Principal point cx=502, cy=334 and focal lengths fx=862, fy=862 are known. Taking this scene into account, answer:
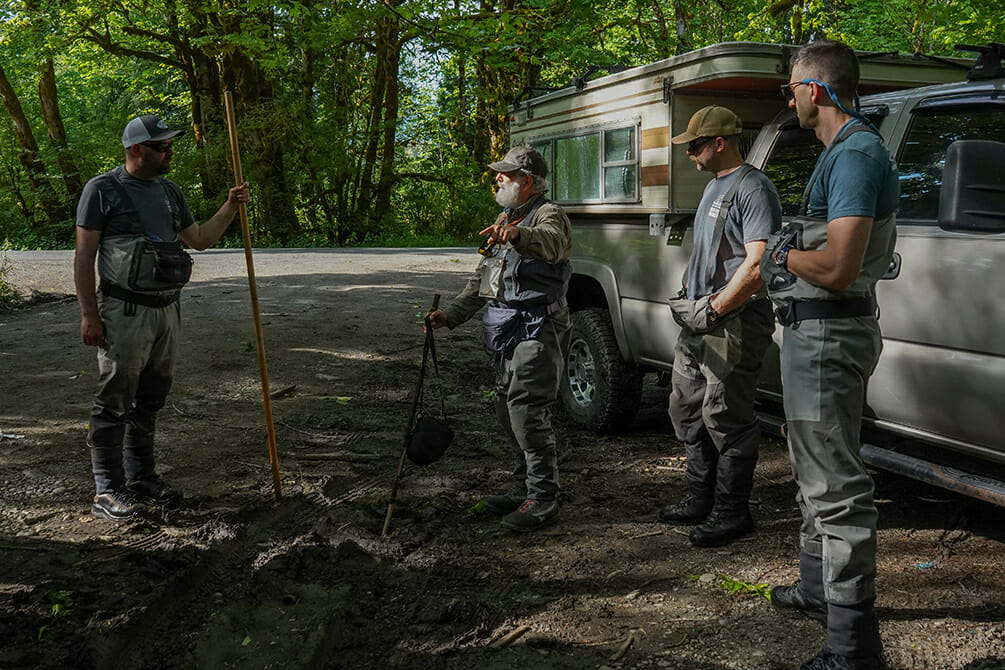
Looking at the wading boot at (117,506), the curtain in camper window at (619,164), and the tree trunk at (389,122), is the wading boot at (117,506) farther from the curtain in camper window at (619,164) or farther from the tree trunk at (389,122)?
the tree trunk at (389,122)

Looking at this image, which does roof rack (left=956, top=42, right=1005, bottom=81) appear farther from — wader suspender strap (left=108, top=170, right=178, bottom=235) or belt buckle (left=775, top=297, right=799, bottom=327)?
wader suspender strap (left=108, top=170, right=178, bottom=235)

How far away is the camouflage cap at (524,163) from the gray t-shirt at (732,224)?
830 millimetres

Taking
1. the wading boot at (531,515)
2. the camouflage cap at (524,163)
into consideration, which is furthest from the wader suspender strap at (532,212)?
the wading boot at (531,515)

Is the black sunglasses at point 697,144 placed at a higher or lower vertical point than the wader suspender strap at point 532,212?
higher

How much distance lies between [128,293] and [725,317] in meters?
2.98

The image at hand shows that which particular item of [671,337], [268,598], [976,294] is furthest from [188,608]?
[976,294]

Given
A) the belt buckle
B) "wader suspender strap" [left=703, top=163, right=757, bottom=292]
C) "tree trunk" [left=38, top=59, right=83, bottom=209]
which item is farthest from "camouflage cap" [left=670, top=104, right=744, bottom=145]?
"tree trunk" [left=38, top=59, right=83, bottom=209]

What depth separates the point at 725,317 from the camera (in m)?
3.96

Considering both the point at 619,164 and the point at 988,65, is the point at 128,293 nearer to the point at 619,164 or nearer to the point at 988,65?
the point at 619,164

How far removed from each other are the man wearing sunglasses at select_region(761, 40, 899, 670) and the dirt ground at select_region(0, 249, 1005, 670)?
0.37 metres

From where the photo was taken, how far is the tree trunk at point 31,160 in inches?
1015

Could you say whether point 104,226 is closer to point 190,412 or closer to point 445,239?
point 190,412

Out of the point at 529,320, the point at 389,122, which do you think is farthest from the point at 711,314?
the point at 389,122

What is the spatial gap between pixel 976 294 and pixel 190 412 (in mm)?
5161
